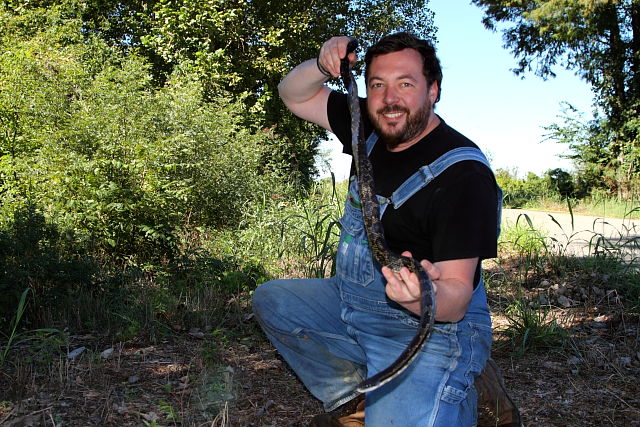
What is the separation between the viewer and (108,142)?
8.37m

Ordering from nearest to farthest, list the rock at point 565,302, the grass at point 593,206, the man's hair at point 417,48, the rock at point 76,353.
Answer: the man's hair at point 417,48 < the rock at point 76,353 < the rock at point 565,302 < the grass at point 593,206

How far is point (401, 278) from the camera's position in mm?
2361

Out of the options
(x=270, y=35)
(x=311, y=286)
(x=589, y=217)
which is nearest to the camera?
(x=311, y=286)

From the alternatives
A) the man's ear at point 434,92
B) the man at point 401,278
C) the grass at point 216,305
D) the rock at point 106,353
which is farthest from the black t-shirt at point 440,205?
the rock at point 106,353

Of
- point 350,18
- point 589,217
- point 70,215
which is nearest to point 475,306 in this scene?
point 70,215

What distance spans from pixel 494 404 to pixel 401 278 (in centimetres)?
117

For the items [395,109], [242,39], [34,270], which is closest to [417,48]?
[395,109]

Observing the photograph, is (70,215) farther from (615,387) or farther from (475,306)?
(615,387)

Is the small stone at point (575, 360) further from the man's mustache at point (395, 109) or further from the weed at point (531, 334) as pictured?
the man's mustache at point (395, 109)

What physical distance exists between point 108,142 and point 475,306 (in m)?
6.75

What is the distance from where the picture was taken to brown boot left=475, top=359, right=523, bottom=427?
3061 mm

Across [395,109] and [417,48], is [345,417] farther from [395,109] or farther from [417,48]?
[417,48]

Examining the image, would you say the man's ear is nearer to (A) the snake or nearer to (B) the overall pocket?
(A) the snake

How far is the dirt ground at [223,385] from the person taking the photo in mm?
3170
